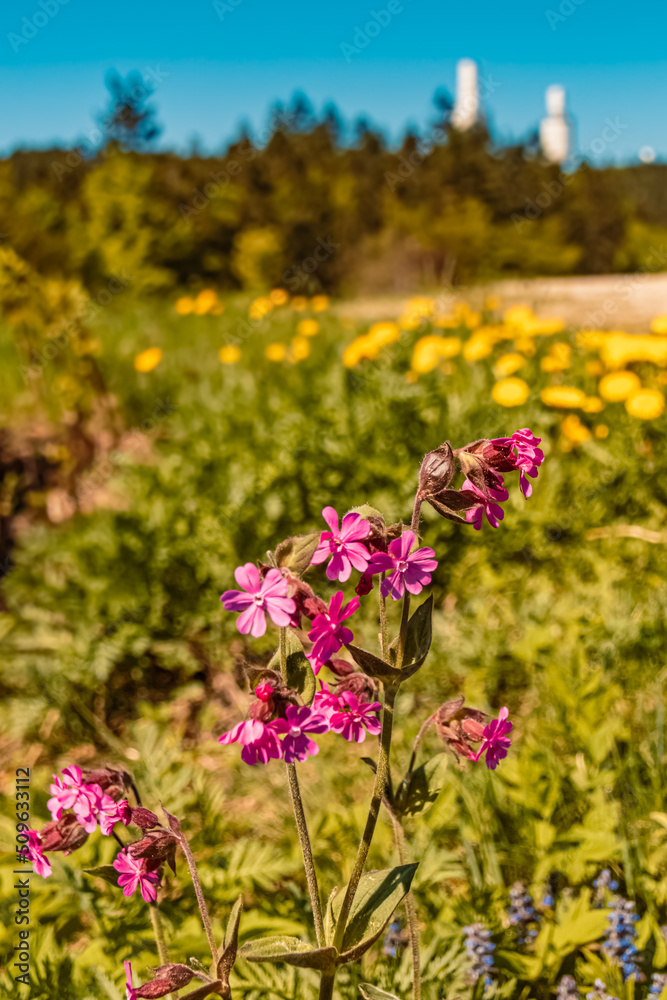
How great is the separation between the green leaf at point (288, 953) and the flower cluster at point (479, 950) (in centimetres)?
38

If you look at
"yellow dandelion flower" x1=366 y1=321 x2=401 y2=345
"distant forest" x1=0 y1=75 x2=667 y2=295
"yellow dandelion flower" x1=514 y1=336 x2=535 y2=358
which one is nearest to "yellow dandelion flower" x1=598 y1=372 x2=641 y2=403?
"yellow dandelion flower" x1=514 y1=336 x2=535 y2=358

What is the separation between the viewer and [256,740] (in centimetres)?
64

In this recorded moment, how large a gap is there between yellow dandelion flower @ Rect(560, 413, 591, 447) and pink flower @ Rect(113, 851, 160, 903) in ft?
7.65

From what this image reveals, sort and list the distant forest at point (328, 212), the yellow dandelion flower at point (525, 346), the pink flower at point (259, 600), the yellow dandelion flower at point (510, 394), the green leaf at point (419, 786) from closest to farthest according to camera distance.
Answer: the pink flower at point (259, 600) < the green leaf at point (419, 786) < the yellow dandelion flower at point (510, 394) < the yellow dandelion flower at point (525, 346) < the distant forest at point (328, 212)

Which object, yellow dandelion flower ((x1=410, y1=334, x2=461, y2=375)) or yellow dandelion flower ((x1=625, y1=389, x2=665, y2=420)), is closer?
yellow dandelion flower ((x1=625, y1=389, x2=665, y2=420))

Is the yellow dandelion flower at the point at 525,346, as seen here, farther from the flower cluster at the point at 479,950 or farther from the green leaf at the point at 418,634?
the green leaf at the point at 418,634

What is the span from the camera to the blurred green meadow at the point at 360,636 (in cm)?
119

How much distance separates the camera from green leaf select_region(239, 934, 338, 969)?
705 mm

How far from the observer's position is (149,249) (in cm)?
1205

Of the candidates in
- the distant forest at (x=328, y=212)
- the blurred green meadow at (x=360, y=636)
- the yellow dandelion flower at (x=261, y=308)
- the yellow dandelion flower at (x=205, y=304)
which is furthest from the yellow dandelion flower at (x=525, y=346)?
the distant forest at (x=328, y=212)

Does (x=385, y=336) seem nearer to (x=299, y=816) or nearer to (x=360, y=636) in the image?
(x=360, y=636)

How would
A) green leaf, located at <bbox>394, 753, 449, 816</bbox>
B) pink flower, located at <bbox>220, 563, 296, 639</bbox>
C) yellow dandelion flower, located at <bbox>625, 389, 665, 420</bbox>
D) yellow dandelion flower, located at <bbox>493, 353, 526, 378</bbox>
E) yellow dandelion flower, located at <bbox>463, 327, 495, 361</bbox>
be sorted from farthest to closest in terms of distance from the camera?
1. yellow dandelion flower, located at <bbox>463, 327, 495, 361</bbox>
2. yellow dandelion flower, located at <bbox>493, 353, 526, 378</bbox>
3. yellow dandelion flower, located at <bbox>625, 389, 665, 420</bbox>
4. green leaf, located at <bbox>394, 753, 449, 816</bbox>
5. pink flower, located at <bbox>220, 563, 296, 639</bbox>

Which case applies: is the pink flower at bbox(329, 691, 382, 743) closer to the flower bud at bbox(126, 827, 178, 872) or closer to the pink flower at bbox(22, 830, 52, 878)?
the flower bud at bbox(126, 827, 178, 872)

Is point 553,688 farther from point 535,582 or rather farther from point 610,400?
point 610,400
